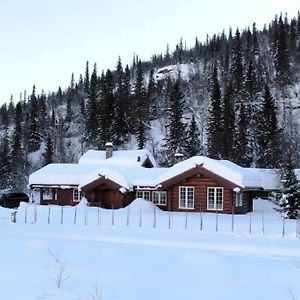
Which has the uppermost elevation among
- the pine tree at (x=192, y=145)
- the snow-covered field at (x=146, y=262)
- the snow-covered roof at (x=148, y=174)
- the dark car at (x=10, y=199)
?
the pine tree at (x=192, y=145)

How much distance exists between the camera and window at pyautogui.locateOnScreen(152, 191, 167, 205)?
1440 inches

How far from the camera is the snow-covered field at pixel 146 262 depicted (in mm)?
10523

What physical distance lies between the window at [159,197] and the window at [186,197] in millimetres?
1616

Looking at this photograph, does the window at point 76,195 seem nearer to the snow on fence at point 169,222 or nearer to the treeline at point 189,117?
the snow on fence at point 169,222

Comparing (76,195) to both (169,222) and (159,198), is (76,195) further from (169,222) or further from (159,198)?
(169,222)

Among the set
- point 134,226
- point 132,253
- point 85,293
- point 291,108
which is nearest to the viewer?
point 85,293

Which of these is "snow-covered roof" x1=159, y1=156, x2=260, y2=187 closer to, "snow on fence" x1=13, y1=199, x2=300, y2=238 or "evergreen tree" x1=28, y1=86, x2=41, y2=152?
"snow on fence" x1=13, y1=199, x2=300, y2=238

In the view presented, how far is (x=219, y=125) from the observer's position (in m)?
74.0

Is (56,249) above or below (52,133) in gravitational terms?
below

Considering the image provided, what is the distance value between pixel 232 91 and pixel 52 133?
36899 millimetres

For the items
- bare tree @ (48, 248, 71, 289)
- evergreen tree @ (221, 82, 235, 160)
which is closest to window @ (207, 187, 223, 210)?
bare tree @ (48, 248, 71, 289)

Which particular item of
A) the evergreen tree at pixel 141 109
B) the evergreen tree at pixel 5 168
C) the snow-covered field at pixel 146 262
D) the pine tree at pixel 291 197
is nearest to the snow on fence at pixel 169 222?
the snow-covered field at pixel 146 262

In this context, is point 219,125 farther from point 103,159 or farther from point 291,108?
point 103,159

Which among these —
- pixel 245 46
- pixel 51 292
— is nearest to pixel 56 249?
pixel 51 292
